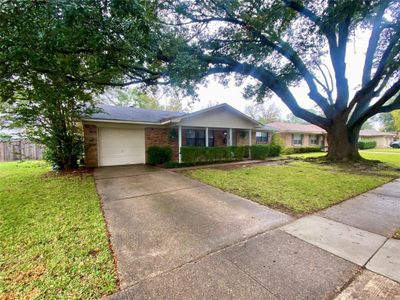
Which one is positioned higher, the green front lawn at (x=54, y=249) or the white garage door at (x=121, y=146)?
the white garage door at (x=121, y=146)

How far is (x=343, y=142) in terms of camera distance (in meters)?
11.8

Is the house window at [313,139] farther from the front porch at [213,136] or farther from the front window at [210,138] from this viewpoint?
the front window at [210,138]

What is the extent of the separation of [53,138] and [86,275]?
818 cm

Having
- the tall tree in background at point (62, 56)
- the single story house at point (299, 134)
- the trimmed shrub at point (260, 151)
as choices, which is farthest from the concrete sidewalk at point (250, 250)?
the single story house at point (299, 134)

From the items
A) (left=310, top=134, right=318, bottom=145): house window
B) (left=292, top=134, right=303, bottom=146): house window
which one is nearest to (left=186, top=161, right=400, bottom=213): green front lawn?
A: (left=292, top=134, right=303, bottom=146): house window

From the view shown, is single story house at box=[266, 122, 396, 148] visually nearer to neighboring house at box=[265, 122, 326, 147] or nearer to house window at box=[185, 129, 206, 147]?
neighboring house at box=[265, 122, 326, 147]

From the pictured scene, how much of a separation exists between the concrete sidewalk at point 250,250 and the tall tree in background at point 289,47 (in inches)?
216

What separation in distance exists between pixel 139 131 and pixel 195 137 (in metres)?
4.21

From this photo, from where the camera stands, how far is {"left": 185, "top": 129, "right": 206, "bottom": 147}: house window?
13.8 meters

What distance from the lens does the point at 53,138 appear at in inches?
332

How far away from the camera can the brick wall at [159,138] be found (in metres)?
11.8

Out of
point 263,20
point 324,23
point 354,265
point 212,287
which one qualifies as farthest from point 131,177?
point 324,23

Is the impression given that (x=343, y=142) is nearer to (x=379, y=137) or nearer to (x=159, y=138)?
(x=159, y=138)

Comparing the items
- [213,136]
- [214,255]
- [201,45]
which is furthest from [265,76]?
[214,255]
